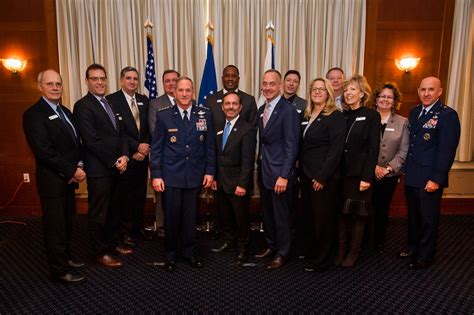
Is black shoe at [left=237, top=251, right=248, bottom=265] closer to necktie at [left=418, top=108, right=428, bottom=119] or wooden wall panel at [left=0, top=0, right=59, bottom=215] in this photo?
necktie at [left=418, top=108, right=428, bottom=119]

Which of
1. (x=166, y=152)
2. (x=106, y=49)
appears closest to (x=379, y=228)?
(x=166, y=152)

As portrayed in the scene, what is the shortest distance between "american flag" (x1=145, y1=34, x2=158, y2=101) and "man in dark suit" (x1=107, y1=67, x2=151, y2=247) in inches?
34.7

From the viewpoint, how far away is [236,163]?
313 centimetres

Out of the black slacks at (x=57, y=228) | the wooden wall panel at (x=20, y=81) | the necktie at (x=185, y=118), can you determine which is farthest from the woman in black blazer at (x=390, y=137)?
the wooden wall panel at (x=20, y=81)

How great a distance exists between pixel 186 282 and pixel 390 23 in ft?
13.7

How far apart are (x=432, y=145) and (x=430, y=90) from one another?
0.47 meters

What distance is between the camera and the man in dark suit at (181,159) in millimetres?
2930

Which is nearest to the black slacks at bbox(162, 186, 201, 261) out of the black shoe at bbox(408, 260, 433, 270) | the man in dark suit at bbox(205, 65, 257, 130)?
the man in dark suit at bbox(205, 65, 257, 130)

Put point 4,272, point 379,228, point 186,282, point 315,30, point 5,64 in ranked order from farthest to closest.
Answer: point 315,30, point 5,64, point 379,228, point 4,272, point 186,282

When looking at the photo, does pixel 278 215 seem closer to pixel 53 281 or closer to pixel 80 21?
pixel 53 281

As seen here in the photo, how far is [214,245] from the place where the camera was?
372 cm

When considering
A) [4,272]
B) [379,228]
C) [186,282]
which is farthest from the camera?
[379,228]

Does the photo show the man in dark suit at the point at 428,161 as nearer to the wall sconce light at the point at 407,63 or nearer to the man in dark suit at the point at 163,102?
the wall sconce light at the point at 407,63

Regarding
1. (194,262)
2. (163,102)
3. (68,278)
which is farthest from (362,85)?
(68,278)
